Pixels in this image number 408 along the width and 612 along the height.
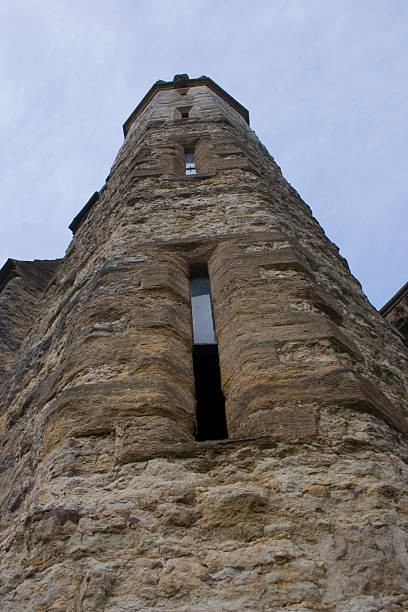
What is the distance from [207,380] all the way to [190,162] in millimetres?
3290

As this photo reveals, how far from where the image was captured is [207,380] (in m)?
3.56

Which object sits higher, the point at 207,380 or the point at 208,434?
the point at 207,380

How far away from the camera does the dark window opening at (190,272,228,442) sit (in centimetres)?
341

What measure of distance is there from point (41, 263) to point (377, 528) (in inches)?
327

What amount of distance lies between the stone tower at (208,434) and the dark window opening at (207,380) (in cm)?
1

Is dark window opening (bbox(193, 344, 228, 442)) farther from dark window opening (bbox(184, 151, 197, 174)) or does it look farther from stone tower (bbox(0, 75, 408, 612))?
dark window opening (bbox(184, 151, 197, 174))

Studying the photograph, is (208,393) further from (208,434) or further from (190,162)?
(190,162)

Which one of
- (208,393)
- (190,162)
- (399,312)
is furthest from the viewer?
(399,312)

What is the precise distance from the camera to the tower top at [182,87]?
34.9 ft

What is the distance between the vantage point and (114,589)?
1.85 metres

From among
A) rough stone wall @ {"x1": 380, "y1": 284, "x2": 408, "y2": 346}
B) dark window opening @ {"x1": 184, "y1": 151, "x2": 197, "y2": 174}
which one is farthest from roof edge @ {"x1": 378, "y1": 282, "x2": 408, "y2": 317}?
dark window opening @ {"x1": 184, "y1": 151, "x2": 197, "y2": 174}

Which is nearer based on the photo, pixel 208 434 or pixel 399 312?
pixel 208 434

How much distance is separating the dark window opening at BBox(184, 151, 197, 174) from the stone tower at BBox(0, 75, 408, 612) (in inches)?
50.0

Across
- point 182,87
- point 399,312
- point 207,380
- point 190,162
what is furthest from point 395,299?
point 207,380
